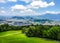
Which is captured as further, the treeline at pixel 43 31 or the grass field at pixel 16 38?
the treeline at pixel 43 31

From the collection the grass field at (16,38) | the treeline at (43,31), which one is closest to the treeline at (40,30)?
the treeline at (43,31)

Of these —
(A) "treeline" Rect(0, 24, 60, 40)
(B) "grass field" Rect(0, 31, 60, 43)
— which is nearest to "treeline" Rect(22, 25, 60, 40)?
(A) "treeline" Rect(0, 24, 60, 40)

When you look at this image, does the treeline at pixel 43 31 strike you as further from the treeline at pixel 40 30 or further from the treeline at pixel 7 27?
the treeline at pixel 7 27

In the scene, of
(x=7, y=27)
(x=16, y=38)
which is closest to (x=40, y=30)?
(x=16, y=38)

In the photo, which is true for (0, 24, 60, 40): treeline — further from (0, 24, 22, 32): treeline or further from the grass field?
the grass field

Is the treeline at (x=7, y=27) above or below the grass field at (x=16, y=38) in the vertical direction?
above

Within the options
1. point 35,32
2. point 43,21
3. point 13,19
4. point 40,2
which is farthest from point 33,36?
point 40,2

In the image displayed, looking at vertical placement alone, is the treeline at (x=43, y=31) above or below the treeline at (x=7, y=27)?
below

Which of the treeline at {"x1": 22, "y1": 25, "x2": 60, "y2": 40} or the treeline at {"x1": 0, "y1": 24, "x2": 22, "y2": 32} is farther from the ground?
the treeline at {"x1": 0, "y1": 24, "x2": 22, "y2": 32}
